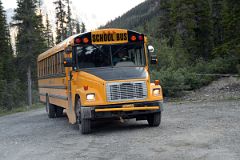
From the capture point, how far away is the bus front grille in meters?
→ 10.6

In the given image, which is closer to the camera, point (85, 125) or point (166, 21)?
point (85, 125)

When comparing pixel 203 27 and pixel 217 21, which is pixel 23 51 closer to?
pixel 203 27

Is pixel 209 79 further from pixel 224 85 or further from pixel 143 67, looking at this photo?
pixel 143 67

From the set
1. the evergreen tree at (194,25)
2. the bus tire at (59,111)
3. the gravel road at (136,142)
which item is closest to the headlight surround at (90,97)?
the gravel road at (136,142)

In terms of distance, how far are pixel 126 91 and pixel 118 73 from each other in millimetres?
562

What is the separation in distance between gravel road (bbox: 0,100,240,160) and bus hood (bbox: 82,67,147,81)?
146 centimetres

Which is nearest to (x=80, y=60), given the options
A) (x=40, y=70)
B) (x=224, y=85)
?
(x=40, y=70)

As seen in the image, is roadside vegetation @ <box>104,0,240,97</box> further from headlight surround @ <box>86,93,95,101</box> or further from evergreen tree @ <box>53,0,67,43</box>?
evergreen tree @ <box>53,0,67,43</box>

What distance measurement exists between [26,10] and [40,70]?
2540 centimetres

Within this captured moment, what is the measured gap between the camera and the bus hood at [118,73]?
10.7 m

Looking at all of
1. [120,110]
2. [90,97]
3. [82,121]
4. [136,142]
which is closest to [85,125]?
[82,121]

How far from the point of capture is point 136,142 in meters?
8.96

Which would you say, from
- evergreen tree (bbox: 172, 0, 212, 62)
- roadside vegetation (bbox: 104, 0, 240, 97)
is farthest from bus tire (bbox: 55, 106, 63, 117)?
evergreen tree (bbox: 172, 0, 212, 62)

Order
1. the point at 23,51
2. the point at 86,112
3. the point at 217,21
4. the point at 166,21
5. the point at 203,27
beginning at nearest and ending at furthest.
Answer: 1. the point at 86,112
2. the point at 23,51
3. the point at 203,27
4. the point at 166,21
5. the point at 217,21
